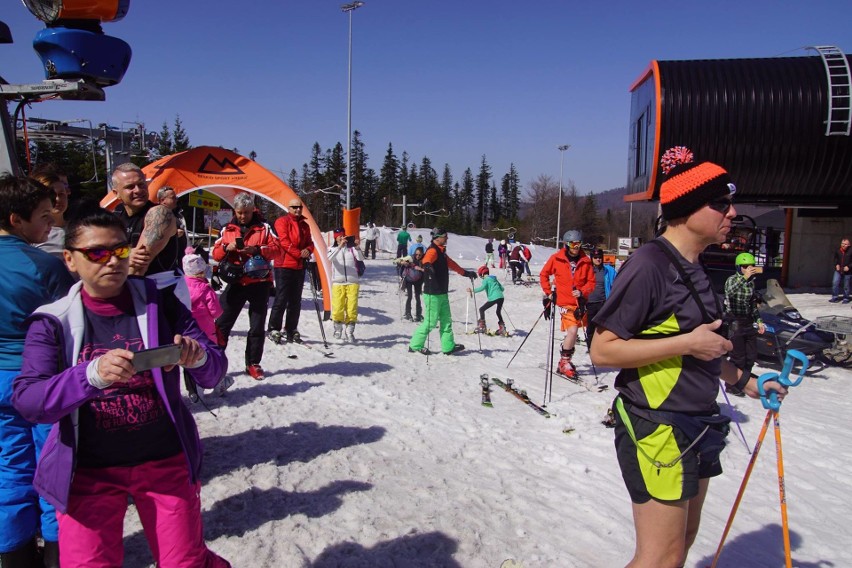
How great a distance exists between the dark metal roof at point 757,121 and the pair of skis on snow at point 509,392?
10.9 m

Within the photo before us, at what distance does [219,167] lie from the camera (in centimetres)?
1105

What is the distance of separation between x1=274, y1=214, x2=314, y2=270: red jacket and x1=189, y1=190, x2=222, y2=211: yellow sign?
7.60m

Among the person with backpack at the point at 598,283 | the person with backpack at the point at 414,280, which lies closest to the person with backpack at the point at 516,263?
the person with backpack at the point at 414,280

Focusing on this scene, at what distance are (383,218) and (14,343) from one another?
64696 mm

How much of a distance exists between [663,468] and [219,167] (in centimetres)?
1083

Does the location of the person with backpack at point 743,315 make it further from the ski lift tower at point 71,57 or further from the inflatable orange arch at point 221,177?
the ski lift tower at point 71,57

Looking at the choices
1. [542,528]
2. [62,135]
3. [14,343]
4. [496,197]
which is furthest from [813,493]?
[496,197]

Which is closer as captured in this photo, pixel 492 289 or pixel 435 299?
pixel 435 299

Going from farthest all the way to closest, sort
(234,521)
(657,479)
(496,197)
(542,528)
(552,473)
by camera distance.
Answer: (496,197), (552,473), (542,528), (234,521), (657,479)

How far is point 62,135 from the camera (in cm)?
1394

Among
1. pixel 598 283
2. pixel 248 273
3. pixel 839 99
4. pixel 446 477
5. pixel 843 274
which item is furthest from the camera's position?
pixel 843 274

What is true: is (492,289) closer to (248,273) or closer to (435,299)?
(435,299)

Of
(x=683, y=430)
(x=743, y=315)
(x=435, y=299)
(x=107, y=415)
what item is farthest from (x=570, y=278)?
Result: (x=107, y=415)

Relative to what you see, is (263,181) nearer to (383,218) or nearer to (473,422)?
(473,422)
